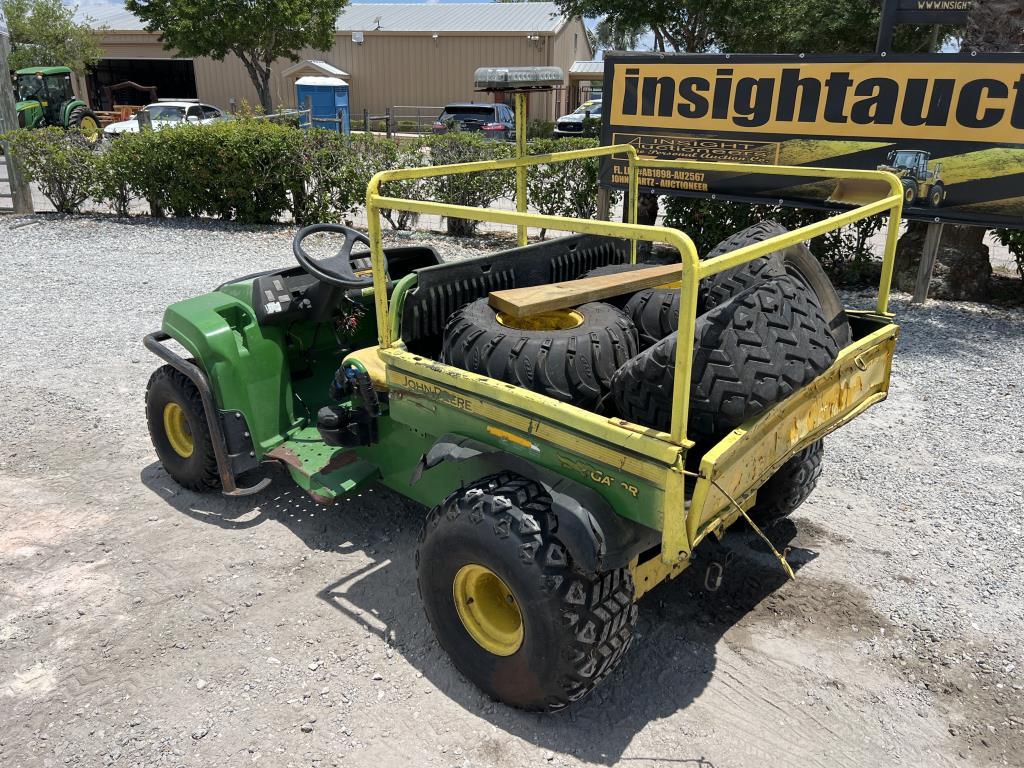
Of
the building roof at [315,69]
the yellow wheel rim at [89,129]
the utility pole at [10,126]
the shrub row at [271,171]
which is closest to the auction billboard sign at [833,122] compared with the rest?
the shrub row at [271,171]

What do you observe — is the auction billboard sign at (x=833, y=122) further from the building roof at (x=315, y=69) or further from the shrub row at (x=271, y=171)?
the building roof at (x=315, y=69)

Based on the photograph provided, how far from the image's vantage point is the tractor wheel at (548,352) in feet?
9.78

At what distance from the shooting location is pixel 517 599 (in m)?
2.78

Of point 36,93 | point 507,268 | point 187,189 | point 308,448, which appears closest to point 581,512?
point 507,268

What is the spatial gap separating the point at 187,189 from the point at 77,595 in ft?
31.0

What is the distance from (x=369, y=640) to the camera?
3422 millimetres

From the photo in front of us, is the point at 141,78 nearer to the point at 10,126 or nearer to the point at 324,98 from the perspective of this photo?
the point at 324,98

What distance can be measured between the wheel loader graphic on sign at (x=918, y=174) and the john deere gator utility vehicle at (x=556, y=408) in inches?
171

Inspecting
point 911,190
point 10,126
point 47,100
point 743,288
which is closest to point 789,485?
point 743,288

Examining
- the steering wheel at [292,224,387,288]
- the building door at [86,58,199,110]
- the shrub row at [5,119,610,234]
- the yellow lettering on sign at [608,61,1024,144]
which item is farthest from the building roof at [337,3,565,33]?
the steering wheel at [292,224,387,288]

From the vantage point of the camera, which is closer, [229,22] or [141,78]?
[229,22]

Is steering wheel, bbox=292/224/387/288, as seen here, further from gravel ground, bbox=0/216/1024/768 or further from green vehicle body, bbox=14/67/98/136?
green vehicle body, bbox=14/67/98/136

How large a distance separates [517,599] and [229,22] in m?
29.4

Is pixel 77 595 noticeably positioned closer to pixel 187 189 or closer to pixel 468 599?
pixel 468 599
